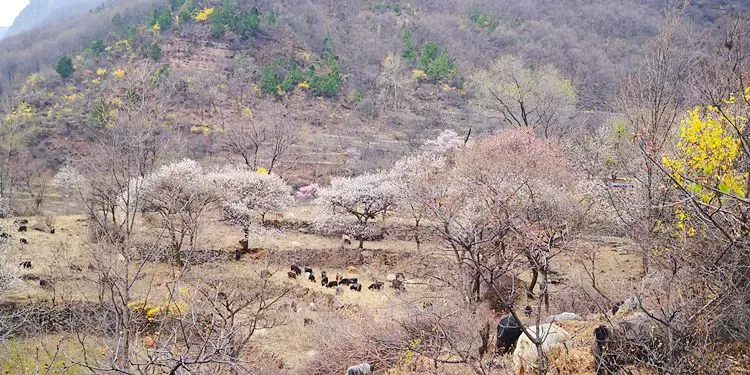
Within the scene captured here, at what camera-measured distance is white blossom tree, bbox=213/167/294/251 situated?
21.4 m

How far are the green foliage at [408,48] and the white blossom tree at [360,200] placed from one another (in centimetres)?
3714

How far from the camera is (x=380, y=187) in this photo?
2214 centimetres

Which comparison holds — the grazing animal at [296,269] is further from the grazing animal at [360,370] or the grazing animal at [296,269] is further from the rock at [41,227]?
the rock at [41,227]

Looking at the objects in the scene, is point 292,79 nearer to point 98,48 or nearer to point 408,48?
point 408,48

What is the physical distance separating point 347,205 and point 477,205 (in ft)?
23.2

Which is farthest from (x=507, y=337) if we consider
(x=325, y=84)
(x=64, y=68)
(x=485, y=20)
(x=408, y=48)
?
(x=485, y=20)

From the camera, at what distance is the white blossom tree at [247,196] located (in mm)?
21391

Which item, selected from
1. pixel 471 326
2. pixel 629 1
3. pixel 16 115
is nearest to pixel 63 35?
pixel 16 115

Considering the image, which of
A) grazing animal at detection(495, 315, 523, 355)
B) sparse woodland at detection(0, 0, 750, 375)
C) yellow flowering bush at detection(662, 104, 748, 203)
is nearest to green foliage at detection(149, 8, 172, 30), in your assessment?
sparse woodland at detection(0, 0, 750, 375)

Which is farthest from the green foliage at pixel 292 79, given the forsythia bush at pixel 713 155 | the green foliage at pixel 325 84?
the forsythia bush at pixel 713 155

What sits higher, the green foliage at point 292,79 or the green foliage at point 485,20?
the green foliage at point 485,20

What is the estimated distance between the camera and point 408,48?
5897 cm

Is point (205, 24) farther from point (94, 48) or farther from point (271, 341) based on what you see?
point (271, 341)

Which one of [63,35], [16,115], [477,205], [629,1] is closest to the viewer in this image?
[477,205]
